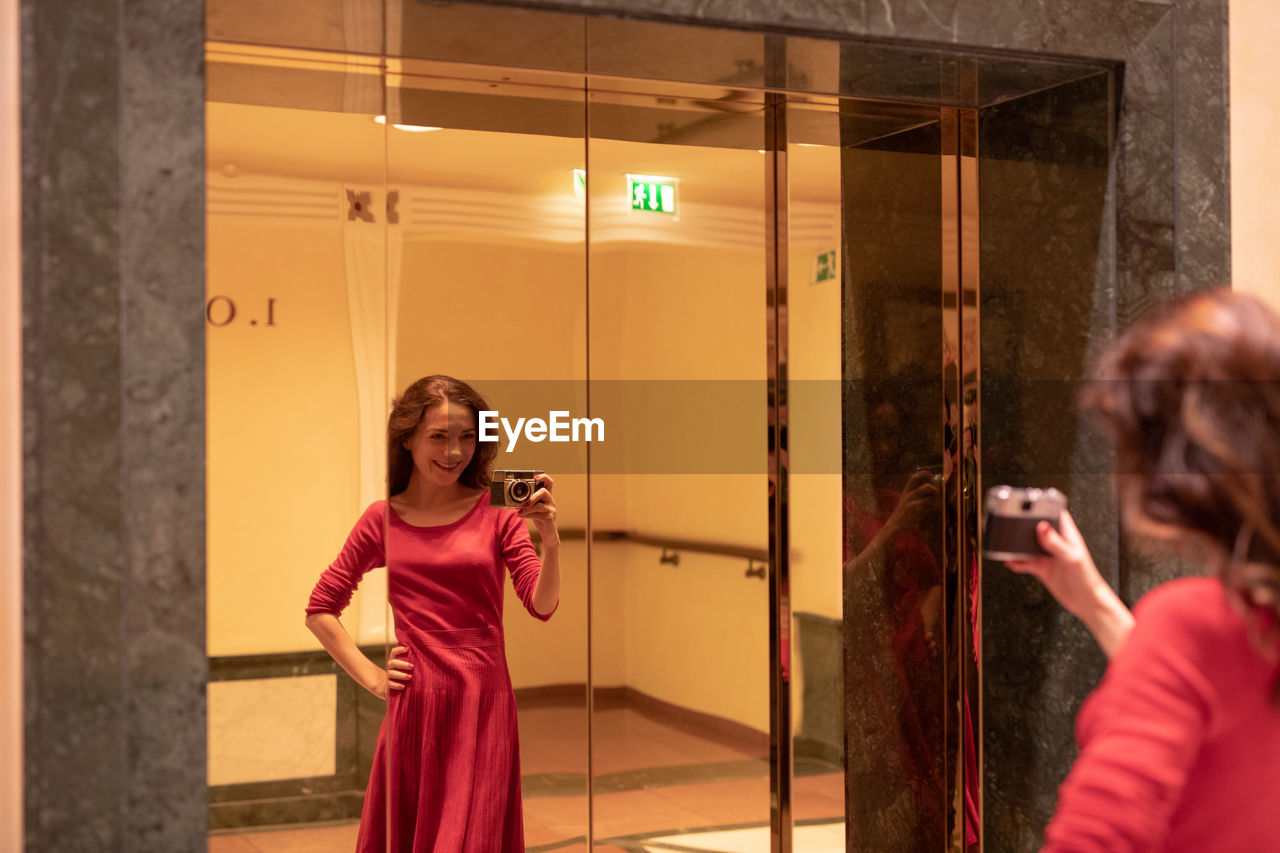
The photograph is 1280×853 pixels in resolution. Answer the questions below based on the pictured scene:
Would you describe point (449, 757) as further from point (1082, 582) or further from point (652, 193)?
point (1082, 582)

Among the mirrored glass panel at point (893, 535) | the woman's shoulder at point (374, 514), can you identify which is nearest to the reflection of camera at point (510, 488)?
the woman's shoulder at point (374, 514)

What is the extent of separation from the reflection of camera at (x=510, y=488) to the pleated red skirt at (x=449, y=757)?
303 millimetres

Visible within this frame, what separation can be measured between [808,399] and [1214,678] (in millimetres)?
2142

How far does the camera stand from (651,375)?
3.19m

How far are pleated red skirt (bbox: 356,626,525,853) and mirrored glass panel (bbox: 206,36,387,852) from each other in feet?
0.33

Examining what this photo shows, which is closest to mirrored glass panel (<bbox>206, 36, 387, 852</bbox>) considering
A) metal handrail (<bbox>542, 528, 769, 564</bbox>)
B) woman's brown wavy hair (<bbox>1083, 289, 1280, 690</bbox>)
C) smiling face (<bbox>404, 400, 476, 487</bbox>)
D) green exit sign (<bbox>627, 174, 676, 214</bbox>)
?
smiling face (<bbox>404, 400, 476, 487</bbox>)

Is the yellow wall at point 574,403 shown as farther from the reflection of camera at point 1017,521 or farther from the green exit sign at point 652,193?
the reflection of camera at point 1017,521

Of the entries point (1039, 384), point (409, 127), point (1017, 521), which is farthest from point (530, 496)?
point (1017, 521)

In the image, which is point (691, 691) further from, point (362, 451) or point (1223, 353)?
point (1223, 353)

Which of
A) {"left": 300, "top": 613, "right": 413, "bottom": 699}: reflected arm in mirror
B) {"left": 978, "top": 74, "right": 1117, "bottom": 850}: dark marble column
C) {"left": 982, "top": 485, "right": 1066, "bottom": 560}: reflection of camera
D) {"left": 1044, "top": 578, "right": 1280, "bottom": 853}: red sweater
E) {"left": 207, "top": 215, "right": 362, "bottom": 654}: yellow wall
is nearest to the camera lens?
{"left": 1044, "top": 578, "right": 1280, "bottom": 853}: red sweater

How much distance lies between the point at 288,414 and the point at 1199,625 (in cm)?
205

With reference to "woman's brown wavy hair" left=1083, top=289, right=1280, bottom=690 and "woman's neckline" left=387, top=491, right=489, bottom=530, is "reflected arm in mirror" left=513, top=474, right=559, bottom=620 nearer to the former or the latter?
"woman's neckline" left=387, top=491, right=489, bottom=530

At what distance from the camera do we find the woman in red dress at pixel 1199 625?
125 centimetres

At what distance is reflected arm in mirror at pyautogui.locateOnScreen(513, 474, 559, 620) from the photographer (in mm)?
3076
